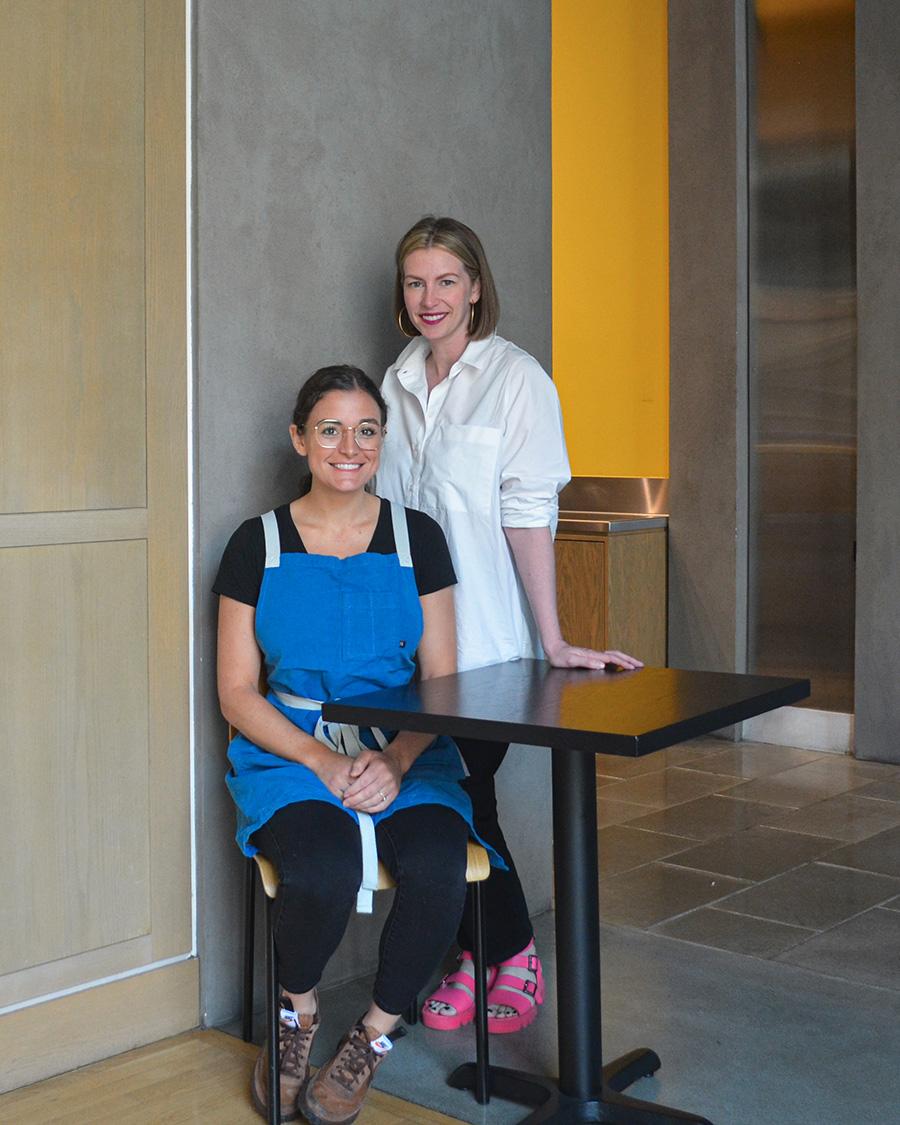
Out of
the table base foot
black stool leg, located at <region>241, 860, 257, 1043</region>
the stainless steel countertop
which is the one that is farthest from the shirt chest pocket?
the stainless steel countertop

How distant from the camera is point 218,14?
9.08ft

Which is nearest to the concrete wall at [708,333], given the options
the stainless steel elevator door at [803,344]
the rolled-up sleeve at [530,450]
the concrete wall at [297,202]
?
the stainless steel elevator door at [803,344]

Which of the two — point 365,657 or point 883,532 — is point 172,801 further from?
point 883,532

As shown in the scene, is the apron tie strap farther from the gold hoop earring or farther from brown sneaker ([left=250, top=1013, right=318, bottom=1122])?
the gold hoop earring

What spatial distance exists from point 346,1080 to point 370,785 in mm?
500

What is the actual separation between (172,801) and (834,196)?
12.6 ft

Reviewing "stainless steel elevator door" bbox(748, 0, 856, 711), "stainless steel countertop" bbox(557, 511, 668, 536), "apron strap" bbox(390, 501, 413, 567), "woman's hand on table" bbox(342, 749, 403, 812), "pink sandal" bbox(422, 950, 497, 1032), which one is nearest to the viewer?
"woman's hand on table" bbox(342, 749, 403, 812)

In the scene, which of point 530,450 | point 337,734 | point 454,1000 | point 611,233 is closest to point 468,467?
point 530,450

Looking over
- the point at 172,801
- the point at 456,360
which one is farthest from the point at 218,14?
the point at 172,801

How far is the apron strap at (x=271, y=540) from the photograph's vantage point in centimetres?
259

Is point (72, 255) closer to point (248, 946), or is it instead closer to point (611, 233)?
point (248, 946)

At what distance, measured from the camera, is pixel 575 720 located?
6.75 ft

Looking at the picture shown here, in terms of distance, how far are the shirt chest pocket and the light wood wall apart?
52cm

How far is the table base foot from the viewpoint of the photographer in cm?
237
